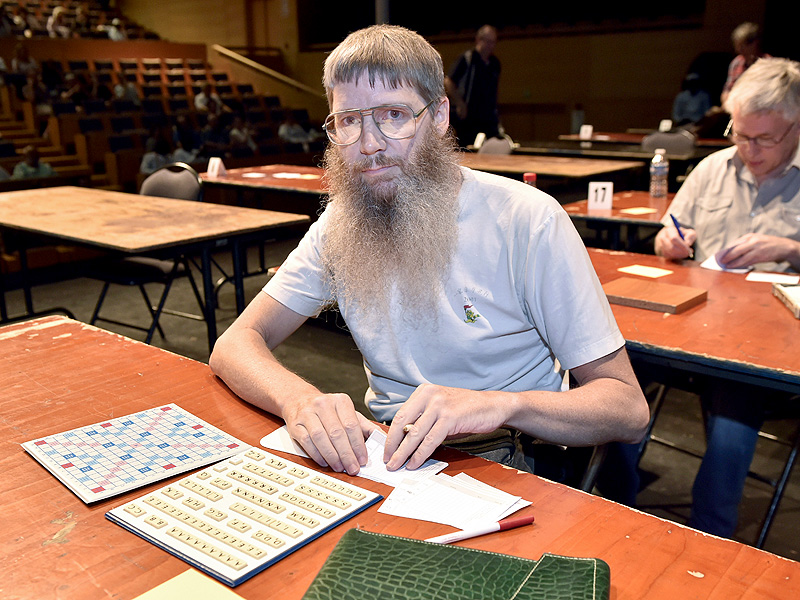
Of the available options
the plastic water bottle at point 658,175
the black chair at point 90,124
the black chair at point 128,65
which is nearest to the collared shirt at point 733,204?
the plastic water bottle at point 658,175

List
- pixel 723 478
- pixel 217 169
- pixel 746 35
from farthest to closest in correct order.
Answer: pixel 746 35, pixel 217 169, pixel 723 478

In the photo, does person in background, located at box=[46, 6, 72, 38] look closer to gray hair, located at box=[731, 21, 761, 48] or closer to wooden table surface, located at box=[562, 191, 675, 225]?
gray hair, located at box=[731, 21, 761, 48]

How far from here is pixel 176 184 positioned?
13.3ft

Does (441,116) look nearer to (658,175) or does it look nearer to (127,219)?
(127,219)

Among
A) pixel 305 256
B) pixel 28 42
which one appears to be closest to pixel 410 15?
pixel 28 42

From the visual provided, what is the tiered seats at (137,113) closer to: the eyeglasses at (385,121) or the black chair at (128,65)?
the black chair at (128,65)

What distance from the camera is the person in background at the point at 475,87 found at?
6.95m

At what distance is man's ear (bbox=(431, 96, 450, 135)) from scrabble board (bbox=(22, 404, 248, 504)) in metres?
0.75

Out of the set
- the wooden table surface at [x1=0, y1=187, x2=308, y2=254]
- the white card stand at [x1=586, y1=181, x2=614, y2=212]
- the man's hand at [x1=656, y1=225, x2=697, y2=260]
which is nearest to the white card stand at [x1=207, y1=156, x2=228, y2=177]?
the wooden table surface at [x1=0, y1=187, x2=308, y2=254]

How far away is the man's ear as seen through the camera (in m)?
1.39

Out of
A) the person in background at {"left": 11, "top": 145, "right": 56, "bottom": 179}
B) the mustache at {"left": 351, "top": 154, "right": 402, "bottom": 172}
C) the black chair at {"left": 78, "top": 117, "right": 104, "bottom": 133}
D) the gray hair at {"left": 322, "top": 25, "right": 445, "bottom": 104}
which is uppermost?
the black chair at {"left": 78, "top": 117, "right": 104, "bottom": 133}

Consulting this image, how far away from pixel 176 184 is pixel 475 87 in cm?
391

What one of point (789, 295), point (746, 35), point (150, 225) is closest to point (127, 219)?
point (150, 225)

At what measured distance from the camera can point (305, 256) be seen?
1.50 meters
